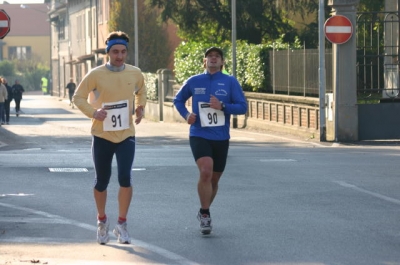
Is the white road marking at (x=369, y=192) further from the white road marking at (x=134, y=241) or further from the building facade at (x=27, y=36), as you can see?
the building facade at (x=27, y=36)

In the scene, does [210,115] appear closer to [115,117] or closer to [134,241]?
[115,117]

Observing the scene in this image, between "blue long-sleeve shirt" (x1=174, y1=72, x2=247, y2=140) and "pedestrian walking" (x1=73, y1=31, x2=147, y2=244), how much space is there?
79 cm

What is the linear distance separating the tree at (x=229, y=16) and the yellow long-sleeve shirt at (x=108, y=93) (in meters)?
32.6

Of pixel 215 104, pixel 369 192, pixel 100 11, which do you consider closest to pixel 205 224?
pixel 215 104

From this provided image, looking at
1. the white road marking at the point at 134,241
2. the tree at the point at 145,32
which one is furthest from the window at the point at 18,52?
the white road marking at the point at 134,241

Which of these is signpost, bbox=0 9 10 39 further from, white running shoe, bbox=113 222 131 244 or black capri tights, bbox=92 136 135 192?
white running shoe, bbox=113 222 131 244

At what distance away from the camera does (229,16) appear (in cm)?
4294

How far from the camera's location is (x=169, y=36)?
59.8 meters

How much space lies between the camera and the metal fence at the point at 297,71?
27812 mm

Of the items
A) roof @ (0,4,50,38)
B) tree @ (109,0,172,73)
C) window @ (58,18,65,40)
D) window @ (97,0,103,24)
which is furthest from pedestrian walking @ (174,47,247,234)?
roof @ (0,4,50,38)

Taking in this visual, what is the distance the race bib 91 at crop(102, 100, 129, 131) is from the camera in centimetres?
955

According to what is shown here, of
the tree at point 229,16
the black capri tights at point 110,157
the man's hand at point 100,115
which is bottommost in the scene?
the black capri tights at point 110,157

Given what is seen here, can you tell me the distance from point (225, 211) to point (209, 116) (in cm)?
185

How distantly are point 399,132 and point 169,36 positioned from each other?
34927 millimetres
